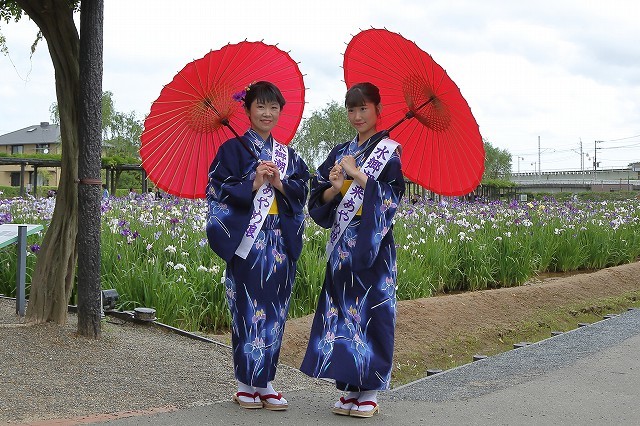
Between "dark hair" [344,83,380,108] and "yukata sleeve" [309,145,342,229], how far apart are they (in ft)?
0.99

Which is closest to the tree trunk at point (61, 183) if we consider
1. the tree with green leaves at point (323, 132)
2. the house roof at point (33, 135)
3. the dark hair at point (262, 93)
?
the dark hair at point (262, 93)

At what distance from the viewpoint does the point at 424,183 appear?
470cm

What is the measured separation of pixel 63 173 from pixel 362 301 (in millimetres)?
2597

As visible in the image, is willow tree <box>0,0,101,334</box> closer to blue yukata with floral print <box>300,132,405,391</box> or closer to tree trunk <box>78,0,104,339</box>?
tree trunk <box>78,0,104,339</box>

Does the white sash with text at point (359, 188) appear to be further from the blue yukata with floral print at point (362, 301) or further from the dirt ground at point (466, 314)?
the dirt ground at point (466, 314)

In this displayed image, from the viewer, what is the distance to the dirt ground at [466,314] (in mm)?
6621

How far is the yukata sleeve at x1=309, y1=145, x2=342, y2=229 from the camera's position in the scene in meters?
4.36

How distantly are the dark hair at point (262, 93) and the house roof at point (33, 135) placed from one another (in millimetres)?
60102

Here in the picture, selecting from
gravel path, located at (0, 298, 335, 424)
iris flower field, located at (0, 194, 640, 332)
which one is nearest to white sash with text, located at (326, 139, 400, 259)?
gravel path, located at (0, 298, 335, 424)

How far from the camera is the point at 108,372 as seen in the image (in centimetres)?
470

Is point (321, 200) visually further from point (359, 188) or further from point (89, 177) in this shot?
A: point (89, 177)

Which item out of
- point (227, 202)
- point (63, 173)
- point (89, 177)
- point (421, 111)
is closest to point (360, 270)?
point (227, 202)

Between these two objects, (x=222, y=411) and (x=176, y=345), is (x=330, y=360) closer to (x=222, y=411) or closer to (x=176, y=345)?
(x=222, y=411)

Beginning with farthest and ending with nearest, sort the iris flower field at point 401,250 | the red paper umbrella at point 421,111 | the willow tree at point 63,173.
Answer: the iris flower field at point 401,250 → the willow tree at point 63,173 → the red paper umbrella at point 421,111
